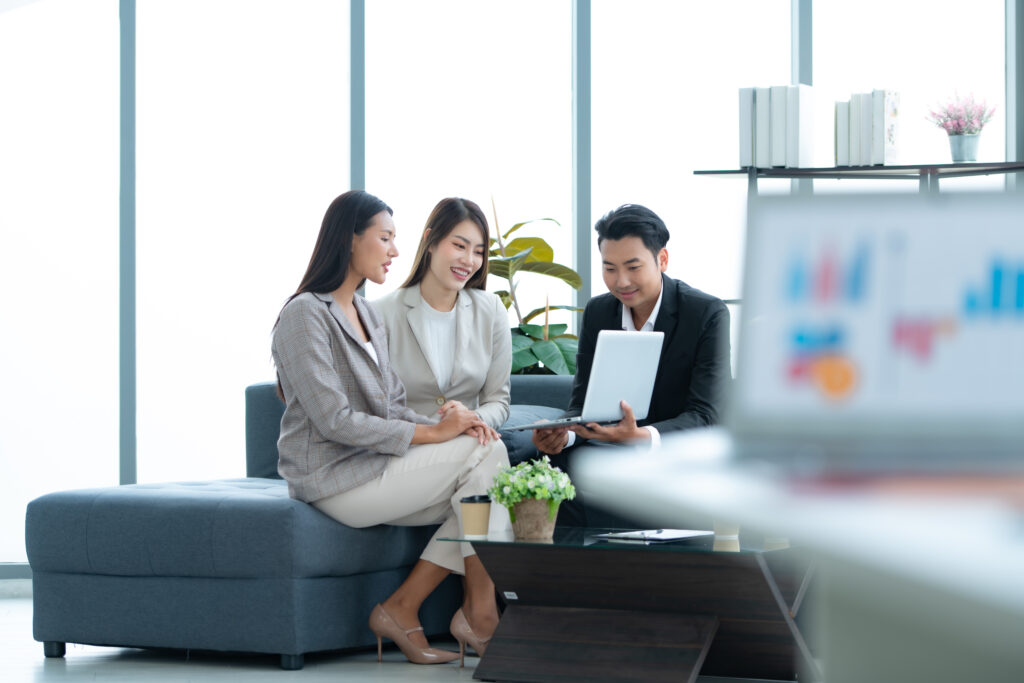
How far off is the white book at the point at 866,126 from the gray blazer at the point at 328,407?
2192mm

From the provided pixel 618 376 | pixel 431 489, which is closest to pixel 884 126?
pixel 618 376

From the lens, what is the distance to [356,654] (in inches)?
129

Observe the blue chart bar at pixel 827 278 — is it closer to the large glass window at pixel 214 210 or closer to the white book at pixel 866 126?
the white book at pixel 866 126

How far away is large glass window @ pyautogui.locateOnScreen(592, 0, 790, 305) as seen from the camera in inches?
192

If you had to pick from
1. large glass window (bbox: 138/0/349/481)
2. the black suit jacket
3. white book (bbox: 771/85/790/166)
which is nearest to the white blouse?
the black suit jacket

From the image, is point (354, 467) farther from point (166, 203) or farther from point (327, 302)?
point (166, 203)

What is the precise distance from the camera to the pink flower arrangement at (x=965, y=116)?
14.3 feet

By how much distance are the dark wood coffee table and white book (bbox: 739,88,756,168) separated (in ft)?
6.58

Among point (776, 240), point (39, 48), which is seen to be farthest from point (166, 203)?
point (776, 240)

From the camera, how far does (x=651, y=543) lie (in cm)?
258

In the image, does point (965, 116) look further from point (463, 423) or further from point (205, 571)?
point (205, 571)

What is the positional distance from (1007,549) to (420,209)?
4639mm

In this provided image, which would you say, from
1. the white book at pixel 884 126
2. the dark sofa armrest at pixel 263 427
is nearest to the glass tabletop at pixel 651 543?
the dark sofa armrest at pixel 263 427

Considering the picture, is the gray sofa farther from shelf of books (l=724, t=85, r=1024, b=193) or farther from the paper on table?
shelf of books (l=724, t=85, r=1024, b=193)
